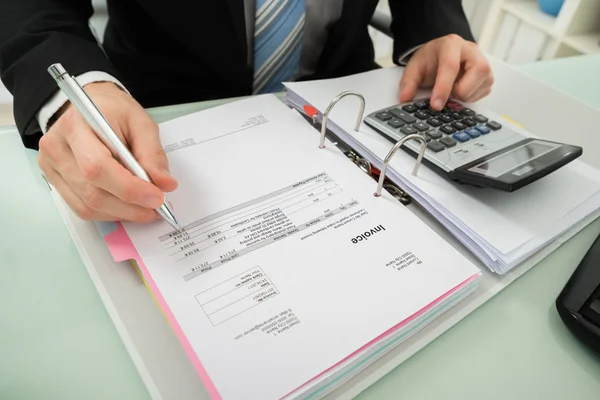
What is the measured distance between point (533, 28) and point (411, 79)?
4.76 ft

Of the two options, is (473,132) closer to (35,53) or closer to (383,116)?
(383,116)

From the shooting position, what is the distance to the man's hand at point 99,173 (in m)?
0.33

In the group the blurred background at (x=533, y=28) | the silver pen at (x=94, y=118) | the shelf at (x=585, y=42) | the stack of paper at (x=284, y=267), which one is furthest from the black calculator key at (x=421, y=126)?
the shelf at (x=585, y=42)

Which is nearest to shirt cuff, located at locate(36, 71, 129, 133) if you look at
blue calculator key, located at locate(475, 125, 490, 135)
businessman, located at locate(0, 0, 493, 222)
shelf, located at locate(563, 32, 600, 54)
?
businessman, located at locate(0, 0, 493, 222)

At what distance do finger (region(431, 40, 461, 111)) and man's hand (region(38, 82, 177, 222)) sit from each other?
38cm

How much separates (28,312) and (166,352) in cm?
13

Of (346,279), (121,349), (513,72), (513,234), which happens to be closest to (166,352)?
(121,349)

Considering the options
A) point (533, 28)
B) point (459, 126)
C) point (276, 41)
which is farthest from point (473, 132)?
point (533, 28)

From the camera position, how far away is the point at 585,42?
152 centimetres

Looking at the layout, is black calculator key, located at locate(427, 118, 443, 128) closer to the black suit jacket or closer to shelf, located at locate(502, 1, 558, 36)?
the black suit jacket

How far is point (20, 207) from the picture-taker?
418 millimetres

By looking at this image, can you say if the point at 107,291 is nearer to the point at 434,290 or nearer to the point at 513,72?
the point at 434,290

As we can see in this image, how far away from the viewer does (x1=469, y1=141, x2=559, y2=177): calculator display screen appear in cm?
42

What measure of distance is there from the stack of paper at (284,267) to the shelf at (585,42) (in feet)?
4.91
